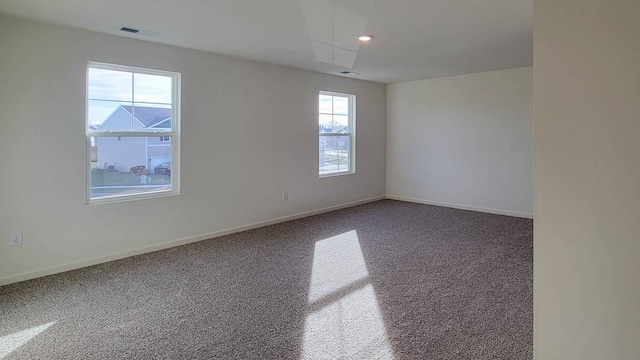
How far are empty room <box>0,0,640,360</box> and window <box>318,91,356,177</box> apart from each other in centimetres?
5

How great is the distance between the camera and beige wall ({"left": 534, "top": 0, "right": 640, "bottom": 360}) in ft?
4.42

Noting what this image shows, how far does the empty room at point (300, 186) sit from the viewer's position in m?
1.45

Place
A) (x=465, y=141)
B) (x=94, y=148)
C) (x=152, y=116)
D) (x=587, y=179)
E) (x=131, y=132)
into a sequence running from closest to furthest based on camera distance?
(x=587, y=179), (x=94, y=148), (x=131, y=132), (x=152, y=116), (x=465, y=141)

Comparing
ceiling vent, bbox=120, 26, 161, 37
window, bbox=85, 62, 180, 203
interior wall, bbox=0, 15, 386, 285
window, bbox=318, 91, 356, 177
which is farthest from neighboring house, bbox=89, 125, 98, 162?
window, bbox=318, 91, 356, 177

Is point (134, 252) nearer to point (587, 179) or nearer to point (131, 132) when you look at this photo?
point (131, 132)

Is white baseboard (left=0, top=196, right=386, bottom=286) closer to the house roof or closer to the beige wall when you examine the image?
the house roof

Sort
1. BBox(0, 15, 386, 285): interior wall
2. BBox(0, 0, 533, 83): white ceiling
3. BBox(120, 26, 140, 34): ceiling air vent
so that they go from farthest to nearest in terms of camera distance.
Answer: BBox(120, 26, 140, 34): ceiling air vent
BBox(0, 15, 386, 285): interior wall
BBox(0, 0, 533, 83): white ceiling

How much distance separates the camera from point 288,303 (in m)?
2.78

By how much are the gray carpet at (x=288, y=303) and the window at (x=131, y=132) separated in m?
0.79

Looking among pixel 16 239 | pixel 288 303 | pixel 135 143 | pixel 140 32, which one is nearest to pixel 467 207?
pixel 288 303

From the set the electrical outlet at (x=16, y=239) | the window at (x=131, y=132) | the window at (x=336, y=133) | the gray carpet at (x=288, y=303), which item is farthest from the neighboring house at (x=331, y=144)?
the electrical outlet at (x=16, y=239)

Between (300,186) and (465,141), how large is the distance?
9.86ft

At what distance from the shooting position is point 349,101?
665 centimetres

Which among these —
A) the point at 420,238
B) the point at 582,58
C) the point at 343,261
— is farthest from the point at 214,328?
the point at 420,238
